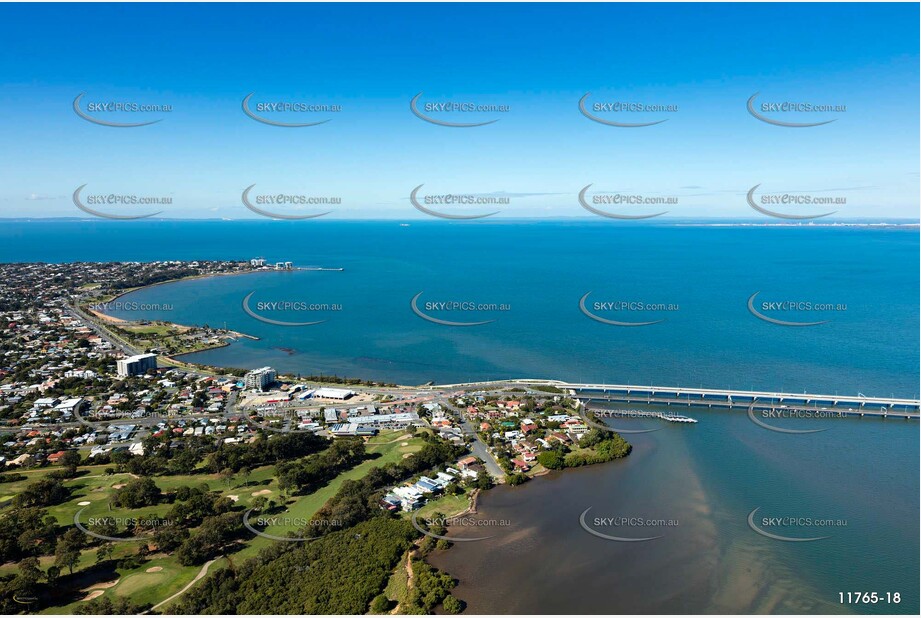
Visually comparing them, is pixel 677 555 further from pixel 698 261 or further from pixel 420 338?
pixel 698 261

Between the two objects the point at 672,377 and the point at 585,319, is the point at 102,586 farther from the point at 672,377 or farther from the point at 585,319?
the point at 585,319

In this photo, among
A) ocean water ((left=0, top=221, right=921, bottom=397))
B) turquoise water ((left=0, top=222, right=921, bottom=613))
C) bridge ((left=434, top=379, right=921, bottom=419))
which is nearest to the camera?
turquoise water ((left=0, top=222, right=921, bottom=613))

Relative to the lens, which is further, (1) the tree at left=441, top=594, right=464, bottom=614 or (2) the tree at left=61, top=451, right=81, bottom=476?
(2) the tree at left=61, top=451, right=81, bottom=476

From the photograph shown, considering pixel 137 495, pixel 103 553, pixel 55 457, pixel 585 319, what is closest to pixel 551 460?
pixel 137 495

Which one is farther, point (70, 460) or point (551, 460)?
point (551, 460)

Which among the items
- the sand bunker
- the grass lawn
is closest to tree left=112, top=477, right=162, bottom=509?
the grass lawn

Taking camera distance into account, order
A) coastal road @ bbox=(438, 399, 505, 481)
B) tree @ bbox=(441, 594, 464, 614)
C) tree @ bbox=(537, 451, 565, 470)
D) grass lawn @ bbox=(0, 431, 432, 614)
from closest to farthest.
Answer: tree @ bbox=(441, 594, 464, 614) → grass lawn @ bbox=(0, 431, 432, 614) → coastal road @ bbox=(438, 399, 505, 481) → tree @ bbox=(537, 451, 565, 470)

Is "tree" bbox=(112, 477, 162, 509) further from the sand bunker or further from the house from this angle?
the house

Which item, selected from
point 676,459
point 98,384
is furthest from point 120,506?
point 676,459
